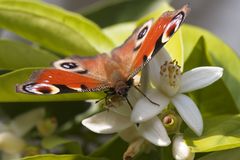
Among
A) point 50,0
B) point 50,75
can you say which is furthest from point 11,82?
point 50,0

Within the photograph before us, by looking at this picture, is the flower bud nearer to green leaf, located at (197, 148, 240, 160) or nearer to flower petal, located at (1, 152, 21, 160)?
green leaf, located at (197, 148, 240, 160)

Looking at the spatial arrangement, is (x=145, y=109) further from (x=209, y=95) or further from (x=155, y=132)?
(x=209, y=95)

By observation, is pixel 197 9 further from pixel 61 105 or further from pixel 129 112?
pixel 129 112

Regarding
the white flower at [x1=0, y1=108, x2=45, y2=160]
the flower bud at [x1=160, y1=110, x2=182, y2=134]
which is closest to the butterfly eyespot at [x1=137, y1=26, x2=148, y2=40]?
the flower bud at [x1=160, y1=110, x2=182, y2=134]

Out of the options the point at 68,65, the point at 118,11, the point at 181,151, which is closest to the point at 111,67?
the point at 68,65

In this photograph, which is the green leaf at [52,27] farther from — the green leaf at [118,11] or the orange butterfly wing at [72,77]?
the green leaf at [118,11]

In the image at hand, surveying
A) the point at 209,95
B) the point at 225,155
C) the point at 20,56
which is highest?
the point at 20,56
